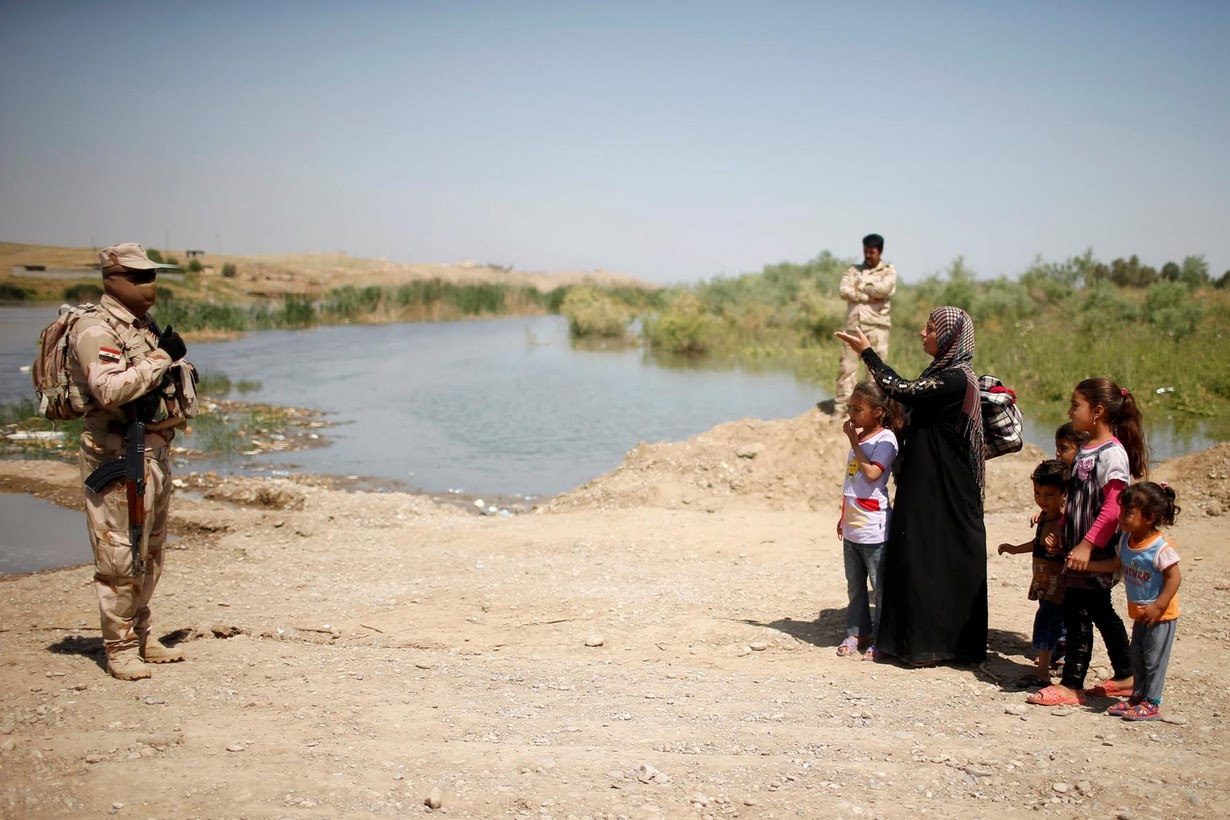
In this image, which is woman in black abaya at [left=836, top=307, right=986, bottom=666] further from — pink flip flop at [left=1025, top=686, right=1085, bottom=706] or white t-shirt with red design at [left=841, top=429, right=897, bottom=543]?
pink flip flop at [left=1025, top=686, right=1085, bottom=706]

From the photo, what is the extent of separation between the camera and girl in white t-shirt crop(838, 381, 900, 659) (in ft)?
16.8

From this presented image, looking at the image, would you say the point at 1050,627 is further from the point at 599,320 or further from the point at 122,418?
the point at 599,320

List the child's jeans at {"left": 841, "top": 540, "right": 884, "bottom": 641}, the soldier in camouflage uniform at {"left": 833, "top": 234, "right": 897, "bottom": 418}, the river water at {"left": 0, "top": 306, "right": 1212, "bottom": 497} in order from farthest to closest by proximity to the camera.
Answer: the river water at {"left": 0, "top": 306, "right": 1212, "bottom": 497} → the soldier in camouflage uniform at {"left": 833, "top": 234, "right": 897, "bottom": 418} → the child's jeans at {"left": 841, "top": 540, "right": 884, "bottom": 641}

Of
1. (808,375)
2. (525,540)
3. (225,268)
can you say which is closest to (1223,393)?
(808,375)

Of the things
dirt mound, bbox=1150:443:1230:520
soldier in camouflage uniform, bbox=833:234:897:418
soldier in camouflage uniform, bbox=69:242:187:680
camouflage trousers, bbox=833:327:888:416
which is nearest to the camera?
soldier in camouflage uniform, bbox=69:242:187:680

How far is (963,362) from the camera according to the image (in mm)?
4820

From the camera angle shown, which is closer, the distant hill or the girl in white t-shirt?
the girl in white t-shirt

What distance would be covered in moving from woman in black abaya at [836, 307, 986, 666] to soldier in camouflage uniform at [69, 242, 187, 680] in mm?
3765

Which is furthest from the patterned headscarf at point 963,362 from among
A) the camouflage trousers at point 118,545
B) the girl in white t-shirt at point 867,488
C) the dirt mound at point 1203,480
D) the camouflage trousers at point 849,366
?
the camouflage trousers at point 849,366

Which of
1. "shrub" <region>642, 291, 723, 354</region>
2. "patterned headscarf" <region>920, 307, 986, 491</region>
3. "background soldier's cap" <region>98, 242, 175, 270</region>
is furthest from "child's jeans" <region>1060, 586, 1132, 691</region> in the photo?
"shrub" <region>642, 291, 723, 354</region>

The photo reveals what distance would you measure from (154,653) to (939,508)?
438 centimetres

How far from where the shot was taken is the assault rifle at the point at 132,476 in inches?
190

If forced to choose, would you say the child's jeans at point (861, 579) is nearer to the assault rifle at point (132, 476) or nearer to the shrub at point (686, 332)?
the assault rifle at point (132, 476)

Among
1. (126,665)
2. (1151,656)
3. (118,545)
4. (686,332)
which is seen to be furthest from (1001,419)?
(686,332)
